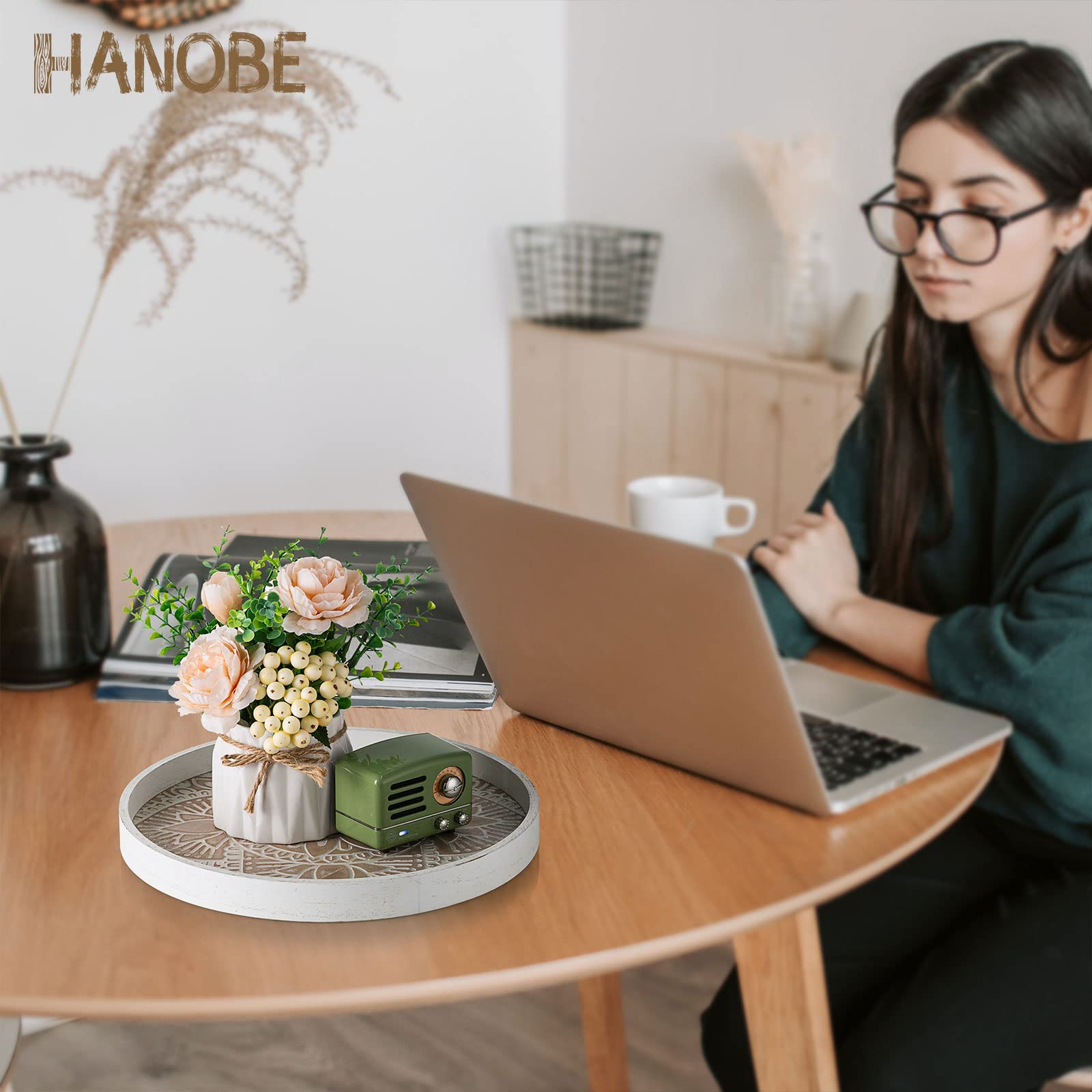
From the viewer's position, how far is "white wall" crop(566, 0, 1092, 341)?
1.92 m

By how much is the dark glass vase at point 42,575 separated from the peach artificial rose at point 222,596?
0.35 m

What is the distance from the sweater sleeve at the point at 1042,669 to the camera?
3.22 feet

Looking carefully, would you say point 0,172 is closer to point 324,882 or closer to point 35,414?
point 35,414

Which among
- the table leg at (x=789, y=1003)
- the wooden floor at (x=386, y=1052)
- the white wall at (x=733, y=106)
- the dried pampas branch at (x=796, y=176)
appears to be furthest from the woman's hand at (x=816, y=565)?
the dried pampas branch at (x=796, y=176)

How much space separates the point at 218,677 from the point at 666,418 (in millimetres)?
1660

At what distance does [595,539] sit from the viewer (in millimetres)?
794

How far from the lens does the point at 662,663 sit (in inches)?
32.6

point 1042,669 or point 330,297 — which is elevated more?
point 330,297

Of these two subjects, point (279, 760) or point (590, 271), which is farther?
point (590, 271)

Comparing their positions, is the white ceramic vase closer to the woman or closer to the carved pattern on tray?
the carved pattern on tray

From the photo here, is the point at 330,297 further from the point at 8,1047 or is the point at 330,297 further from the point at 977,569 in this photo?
the point at 8,1047

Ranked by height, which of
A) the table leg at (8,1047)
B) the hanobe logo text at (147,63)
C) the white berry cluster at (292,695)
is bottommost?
the table leg at (8,1047)

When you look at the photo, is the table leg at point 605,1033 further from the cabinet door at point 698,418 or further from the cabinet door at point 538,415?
the cabinet door at point 538,415

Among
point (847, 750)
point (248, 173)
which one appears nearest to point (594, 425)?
point (248, 173)
